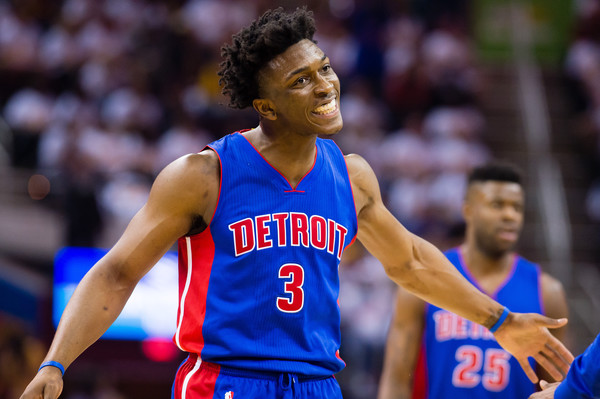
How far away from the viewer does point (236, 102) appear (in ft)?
12.4

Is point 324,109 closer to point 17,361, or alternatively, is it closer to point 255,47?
point 255,47

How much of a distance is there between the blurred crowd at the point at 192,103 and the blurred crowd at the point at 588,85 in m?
1.51

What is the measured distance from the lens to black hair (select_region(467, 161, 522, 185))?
555cm

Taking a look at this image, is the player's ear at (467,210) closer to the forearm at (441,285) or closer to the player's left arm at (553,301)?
the player's left arm at (553,301)

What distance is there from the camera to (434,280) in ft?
13.3

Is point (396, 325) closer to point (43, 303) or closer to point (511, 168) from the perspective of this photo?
point (511, 168)

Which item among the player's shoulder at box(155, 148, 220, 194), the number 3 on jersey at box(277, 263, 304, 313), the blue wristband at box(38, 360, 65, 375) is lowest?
the blue wristband at box(38, 360, 65, 375)

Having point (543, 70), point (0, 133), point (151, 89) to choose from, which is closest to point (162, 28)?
point (151, 89)

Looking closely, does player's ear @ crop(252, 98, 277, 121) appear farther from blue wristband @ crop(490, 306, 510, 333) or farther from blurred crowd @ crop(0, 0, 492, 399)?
blurred crowd @ crop(0, 0, 492, 399)

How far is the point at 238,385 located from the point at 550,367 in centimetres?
156

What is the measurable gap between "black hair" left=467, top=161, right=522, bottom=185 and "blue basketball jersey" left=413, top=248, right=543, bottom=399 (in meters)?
0.67

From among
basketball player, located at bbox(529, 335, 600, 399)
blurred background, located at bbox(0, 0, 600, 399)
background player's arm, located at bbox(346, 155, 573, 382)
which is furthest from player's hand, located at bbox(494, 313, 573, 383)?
blurred background, located at bbox(0, 0, 600, 399)

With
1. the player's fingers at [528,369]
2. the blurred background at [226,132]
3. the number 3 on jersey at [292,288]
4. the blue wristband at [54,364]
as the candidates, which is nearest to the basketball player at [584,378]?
the player's fingers at [528,369]

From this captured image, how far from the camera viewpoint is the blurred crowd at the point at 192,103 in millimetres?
9180
